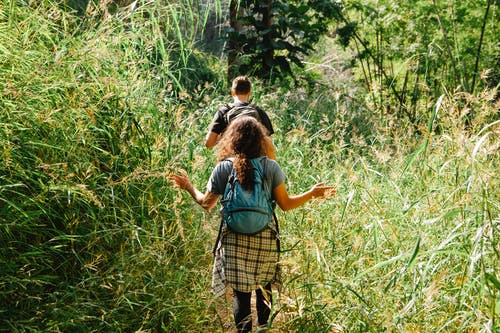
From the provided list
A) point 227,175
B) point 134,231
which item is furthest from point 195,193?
point 134,231

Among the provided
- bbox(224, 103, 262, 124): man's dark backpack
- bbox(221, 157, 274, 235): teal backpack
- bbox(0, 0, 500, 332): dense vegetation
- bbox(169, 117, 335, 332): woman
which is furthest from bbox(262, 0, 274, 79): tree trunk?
bbox(221, 157, 274, 235): teal backpack

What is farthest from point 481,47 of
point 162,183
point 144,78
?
point 162,183

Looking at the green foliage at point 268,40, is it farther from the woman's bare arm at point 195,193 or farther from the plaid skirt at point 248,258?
the plaid skirt at point 248,258

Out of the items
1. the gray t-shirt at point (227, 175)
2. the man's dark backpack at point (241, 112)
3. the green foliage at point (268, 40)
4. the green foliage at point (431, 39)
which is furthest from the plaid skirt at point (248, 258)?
the green foliage at point (268, 40)

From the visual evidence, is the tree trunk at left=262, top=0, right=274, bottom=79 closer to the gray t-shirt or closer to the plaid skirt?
the gray t-shirt

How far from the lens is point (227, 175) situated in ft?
12.1

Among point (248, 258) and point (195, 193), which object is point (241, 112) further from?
point (248, 258)

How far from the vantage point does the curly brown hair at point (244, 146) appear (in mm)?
3574

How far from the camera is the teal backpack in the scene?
3529 mm

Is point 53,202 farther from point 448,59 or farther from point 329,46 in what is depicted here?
point 329,46

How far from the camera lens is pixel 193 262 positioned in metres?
4.36

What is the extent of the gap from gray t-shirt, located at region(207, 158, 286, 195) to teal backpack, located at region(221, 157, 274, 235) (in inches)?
2.7

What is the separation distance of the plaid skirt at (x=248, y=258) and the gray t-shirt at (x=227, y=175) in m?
0.28

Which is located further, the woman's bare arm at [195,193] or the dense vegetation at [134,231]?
the woman's bare arm at [195,193]
